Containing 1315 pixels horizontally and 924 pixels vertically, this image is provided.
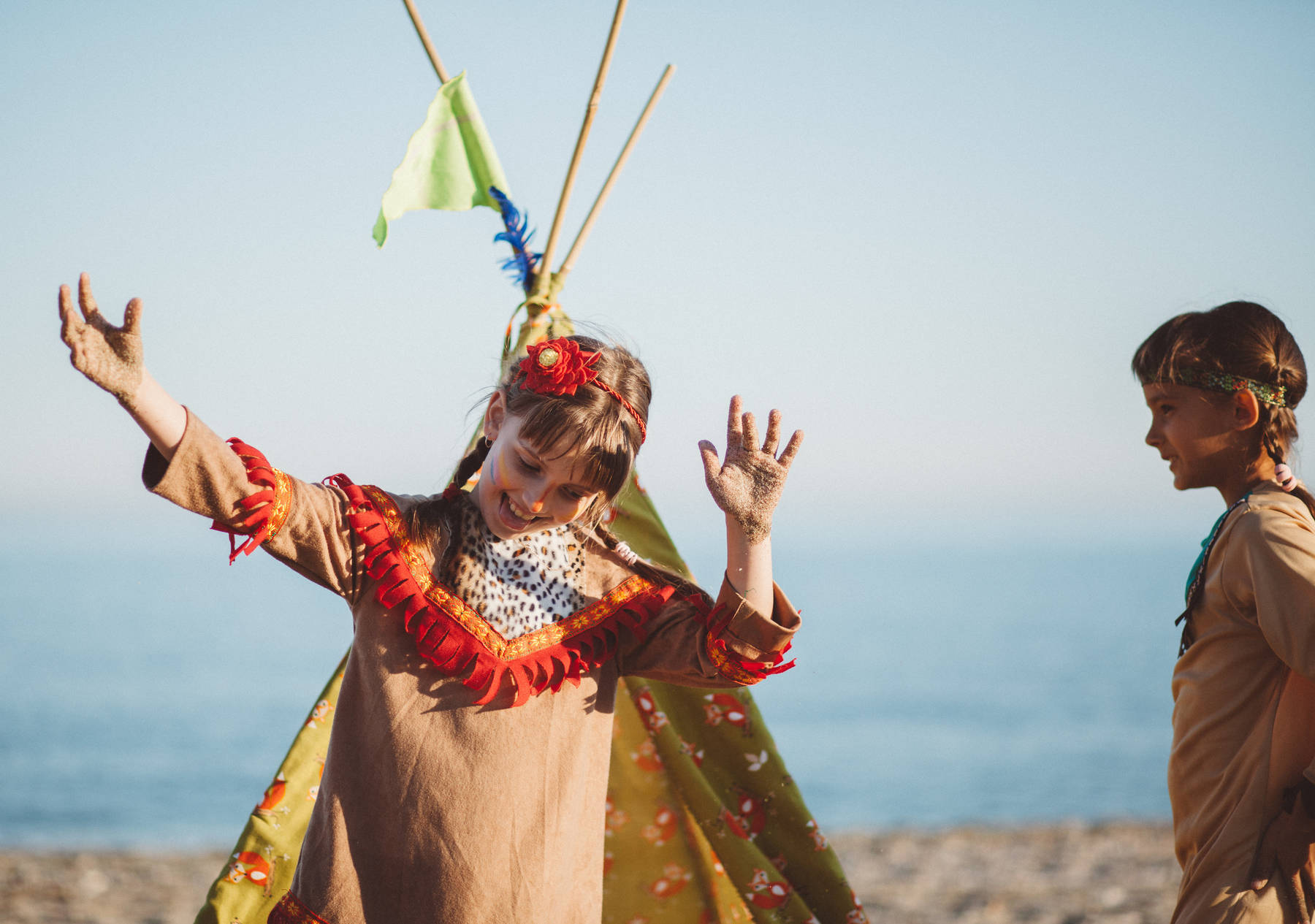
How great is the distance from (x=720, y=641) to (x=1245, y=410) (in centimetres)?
119

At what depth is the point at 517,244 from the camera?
10.4 ft

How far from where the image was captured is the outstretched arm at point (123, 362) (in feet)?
5.20

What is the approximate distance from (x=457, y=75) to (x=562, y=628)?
5.93ft

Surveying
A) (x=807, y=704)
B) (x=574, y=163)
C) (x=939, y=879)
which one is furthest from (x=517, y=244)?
(x=807, y=704)

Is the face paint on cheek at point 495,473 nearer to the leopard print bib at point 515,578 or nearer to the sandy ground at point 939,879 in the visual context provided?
the leopard print bib at point 515,578

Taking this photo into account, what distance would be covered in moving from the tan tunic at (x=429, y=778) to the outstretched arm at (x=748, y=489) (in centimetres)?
5

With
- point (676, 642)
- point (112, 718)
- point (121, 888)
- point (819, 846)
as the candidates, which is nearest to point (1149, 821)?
point (819, 846)

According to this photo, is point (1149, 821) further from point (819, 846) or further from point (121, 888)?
point (121, 888)

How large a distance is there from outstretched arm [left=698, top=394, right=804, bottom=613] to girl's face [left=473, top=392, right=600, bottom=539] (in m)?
0.23

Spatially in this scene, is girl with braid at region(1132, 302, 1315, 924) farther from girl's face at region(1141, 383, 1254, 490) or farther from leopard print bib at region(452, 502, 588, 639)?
leopard print bib at region(452, 502, 588, 639)

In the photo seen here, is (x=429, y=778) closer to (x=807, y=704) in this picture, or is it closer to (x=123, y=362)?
(x=123, y=362)

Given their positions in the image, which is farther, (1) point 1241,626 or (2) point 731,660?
(1) point 1241,626

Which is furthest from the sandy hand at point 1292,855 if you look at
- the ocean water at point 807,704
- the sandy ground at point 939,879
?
the ocean water at point 807,704

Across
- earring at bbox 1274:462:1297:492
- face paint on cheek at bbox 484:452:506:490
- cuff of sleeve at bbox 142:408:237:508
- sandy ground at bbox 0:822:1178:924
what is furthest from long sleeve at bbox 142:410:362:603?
sandy ground at bbox 0:822:1178:924
